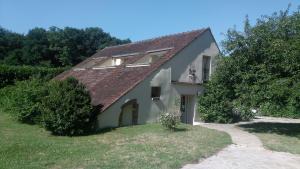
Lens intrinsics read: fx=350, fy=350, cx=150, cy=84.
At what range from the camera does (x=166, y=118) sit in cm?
1576

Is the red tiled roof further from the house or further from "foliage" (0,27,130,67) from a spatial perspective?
"foliage" (0,27,130,67)

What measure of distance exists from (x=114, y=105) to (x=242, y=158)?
25.4 ft

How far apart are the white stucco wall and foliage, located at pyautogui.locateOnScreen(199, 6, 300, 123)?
2144mm

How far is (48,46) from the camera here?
48.9 metres

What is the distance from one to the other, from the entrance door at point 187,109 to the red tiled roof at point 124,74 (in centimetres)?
322

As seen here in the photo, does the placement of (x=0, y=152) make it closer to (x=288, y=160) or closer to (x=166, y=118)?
(x=166, y=118)

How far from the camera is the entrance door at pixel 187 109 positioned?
21.4 m

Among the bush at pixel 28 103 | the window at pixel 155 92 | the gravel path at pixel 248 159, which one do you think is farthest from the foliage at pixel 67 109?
the gravel path at pixel 248 159

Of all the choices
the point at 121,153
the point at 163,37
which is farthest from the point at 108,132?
the point at 163,37

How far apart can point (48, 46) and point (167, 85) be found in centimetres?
3342

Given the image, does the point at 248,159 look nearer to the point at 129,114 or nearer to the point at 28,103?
the point at 129,114

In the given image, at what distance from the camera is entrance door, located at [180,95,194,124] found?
21359 millimetres

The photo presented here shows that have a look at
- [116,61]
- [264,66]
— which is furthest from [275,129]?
[116,61]

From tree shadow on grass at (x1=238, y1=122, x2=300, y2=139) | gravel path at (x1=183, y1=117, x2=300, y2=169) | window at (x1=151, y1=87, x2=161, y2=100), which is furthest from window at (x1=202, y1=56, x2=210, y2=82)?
gravel path at (x1=183, y1=117, x2=300, y2=169)
